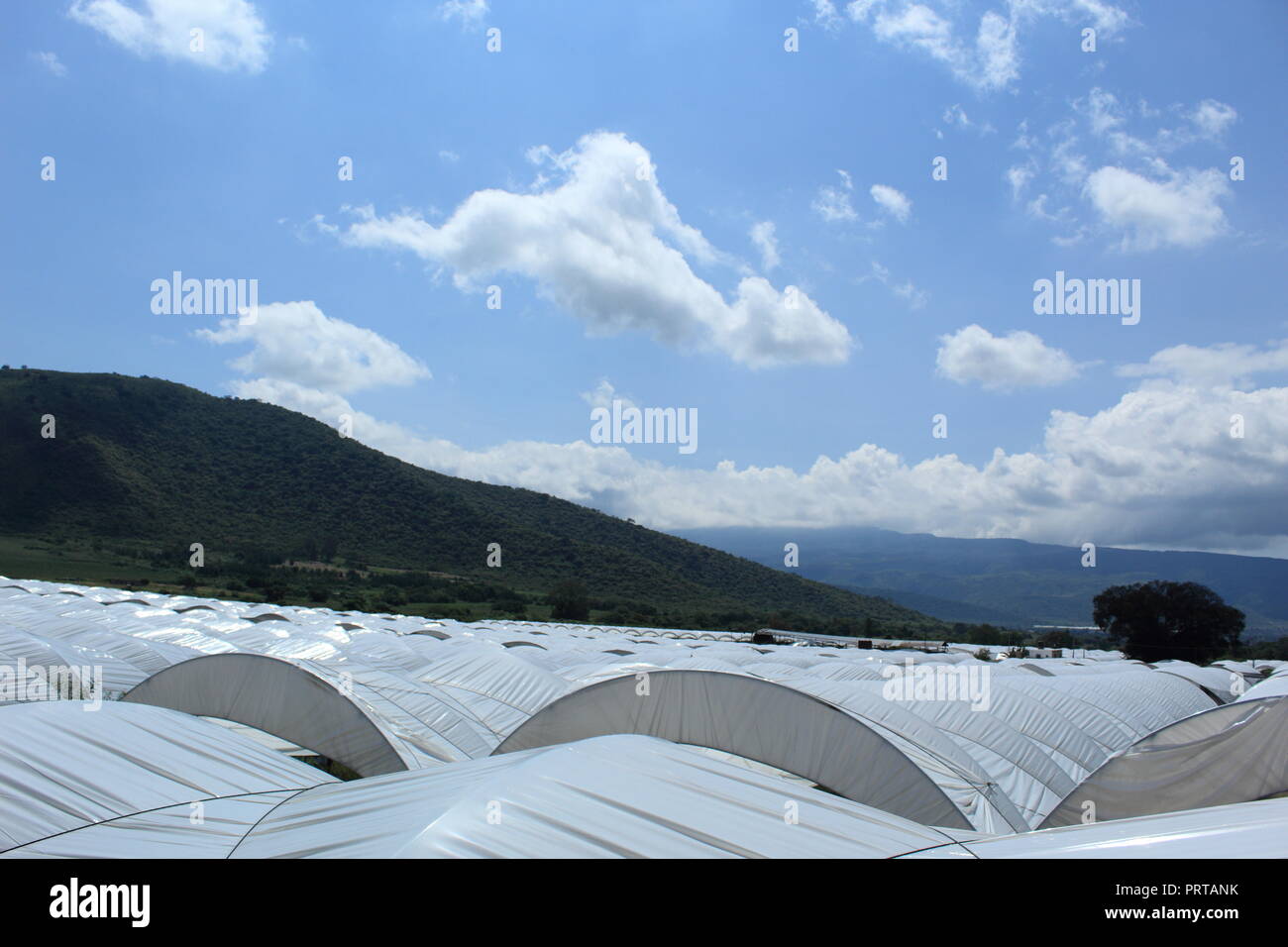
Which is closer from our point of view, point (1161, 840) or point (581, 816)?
point (1161, 840)

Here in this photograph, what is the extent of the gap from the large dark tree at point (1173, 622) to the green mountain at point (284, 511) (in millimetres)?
17860

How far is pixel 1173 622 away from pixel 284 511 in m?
76.4

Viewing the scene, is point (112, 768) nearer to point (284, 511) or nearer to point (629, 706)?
point (629, 706)

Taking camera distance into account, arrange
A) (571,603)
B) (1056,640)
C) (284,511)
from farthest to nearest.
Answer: (284,511) → (1056,640) → (571,603)

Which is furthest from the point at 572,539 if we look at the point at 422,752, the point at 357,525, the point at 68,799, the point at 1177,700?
the point at 68,799

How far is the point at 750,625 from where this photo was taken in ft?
205

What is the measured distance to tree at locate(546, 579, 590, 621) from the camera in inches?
2301

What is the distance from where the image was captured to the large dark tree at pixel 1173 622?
52688 millimetres

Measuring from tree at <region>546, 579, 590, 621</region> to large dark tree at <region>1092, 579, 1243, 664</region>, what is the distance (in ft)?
124

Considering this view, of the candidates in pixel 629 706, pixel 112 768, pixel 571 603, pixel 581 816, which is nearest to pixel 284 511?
pixel 571 603

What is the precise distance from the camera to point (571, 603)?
2320 inches

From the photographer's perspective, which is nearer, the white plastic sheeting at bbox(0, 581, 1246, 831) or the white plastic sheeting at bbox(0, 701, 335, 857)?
the white plastic sheeting at bbox(0, 701, 335, 857)

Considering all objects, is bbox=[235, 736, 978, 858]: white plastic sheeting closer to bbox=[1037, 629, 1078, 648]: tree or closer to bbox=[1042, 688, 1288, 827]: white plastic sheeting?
bbox=[1042, 688, 1288, 827]: white plastic sheeting

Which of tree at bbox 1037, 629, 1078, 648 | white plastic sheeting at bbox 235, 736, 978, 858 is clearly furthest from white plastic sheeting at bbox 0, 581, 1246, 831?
tree at bbox 1037, 629, 1078, 648
